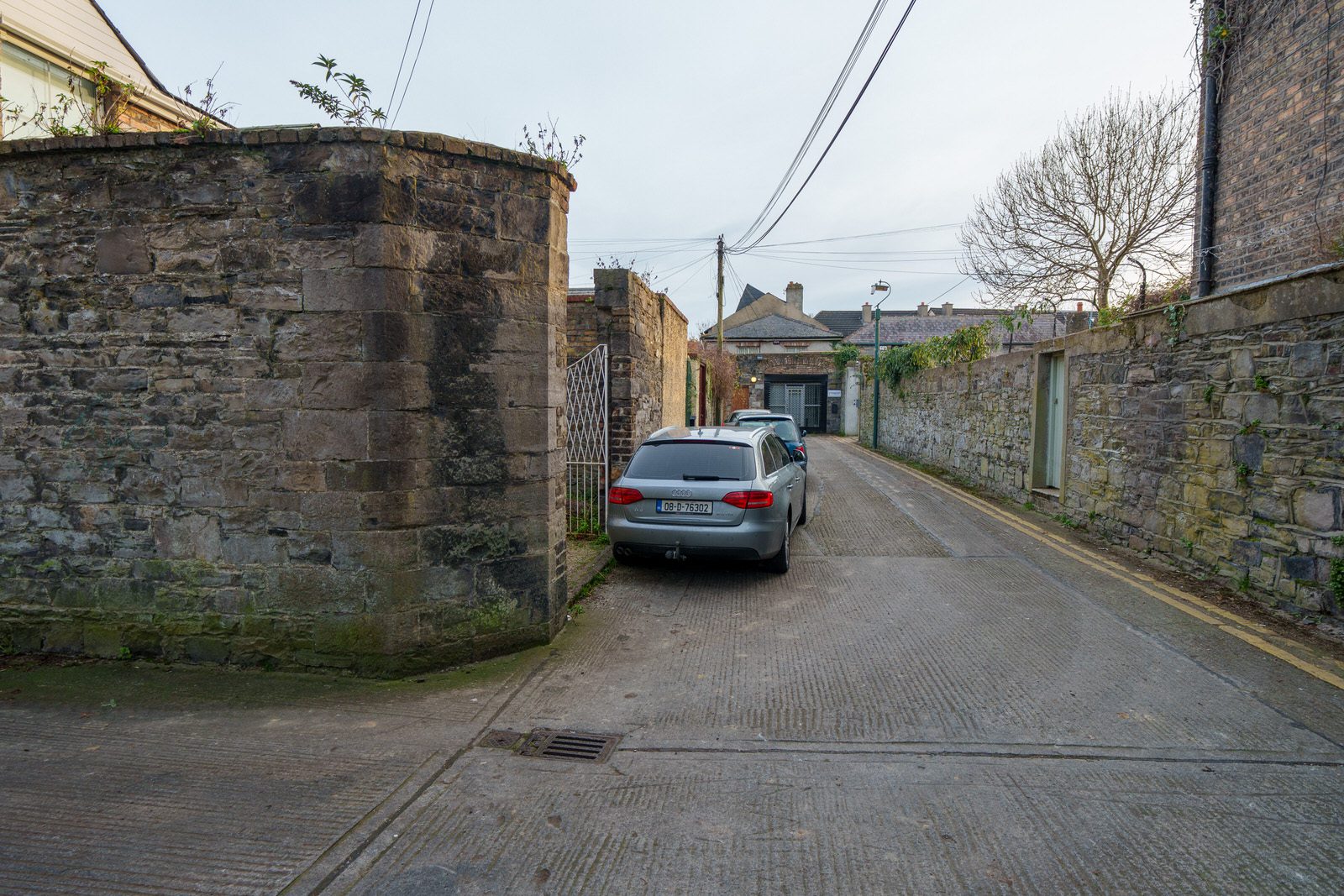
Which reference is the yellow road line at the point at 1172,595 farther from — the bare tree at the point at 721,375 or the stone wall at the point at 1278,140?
the bare tree at the point at 721,375

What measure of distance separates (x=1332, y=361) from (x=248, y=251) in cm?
791

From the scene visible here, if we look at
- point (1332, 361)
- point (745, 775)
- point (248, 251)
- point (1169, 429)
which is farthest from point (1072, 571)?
point (248, 251)

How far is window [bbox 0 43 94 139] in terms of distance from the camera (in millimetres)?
A: 7609

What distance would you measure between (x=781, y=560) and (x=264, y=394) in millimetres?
5041

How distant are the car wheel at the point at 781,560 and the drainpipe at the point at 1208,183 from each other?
7.96 meters

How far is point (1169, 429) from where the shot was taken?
799 centimetres

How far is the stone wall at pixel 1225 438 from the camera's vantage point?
5.75m

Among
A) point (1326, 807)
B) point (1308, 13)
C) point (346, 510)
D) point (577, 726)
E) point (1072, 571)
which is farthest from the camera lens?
point (1308, 13)

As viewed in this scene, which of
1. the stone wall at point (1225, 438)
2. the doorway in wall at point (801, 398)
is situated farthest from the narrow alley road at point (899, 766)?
the doorway in wall at point (801, 398)

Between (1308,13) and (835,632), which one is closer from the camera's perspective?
(835,632)

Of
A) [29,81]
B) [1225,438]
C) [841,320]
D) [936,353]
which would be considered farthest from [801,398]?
[29,81]

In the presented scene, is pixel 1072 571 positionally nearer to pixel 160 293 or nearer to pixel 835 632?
pixel 835 632

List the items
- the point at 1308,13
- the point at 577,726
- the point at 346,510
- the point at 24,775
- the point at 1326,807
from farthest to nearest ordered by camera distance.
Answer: the point at 1308,13 < the point at 346,510 < the point at 577,726 < the point at 24,775 < the point at 1326,807

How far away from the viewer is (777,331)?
41.8 metres
